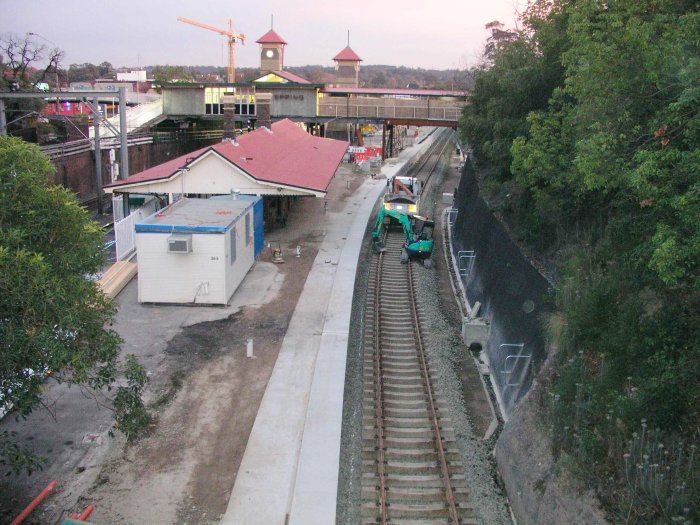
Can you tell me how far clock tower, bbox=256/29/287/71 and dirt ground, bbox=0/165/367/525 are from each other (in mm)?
75395

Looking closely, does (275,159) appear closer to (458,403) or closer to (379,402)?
(379,402)

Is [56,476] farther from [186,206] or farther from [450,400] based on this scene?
[186,206]

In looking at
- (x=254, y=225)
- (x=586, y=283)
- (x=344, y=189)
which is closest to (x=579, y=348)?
(x=586, y=283)

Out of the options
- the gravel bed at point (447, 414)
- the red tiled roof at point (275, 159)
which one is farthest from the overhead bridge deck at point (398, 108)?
the gravel bed at point (447, 414)

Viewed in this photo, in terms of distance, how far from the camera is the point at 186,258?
770 inches

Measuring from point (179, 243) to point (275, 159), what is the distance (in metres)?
14.5

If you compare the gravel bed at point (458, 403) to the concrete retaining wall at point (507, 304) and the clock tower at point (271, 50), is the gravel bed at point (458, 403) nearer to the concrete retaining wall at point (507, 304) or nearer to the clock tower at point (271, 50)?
the concrete retaining wall at point (507, 304)

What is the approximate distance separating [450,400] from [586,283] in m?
4.10

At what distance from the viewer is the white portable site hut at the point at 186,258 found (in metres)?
19.2

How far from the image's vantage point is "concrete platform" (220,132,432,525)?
10484mm

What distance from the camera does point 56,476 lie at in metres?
11.2

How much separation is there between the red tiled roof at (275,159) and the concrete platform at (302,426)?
7491mm

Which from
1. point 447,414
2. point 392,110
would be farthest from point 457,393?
point 392,110

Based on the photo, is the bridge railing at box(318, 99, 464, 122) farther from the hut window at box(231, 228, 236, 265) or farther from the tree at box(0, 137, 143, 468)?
the tree at box(0, 137, 143, 468)
